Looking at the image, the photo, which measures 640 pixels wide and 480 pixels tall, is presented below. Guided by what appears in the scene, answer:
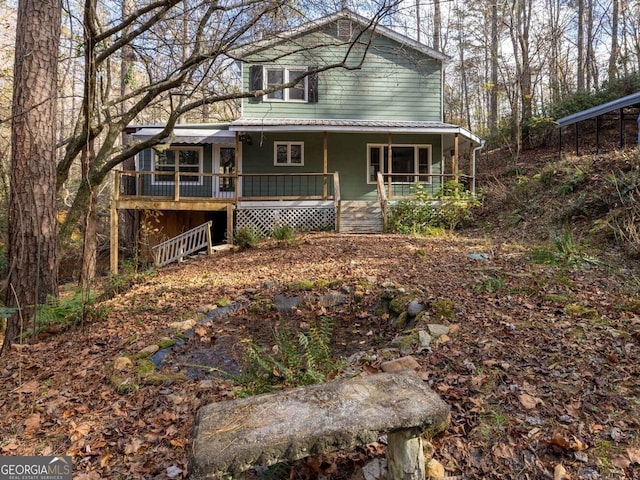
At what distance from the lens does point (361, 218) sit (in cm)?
1246

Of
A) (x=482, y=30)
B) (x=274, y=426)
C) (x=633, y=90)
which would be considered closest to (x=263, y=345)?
(x=274, y=426)

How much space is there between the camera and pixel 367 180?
1471 centimetres

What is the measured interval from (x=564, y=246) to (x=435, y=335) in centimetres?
367

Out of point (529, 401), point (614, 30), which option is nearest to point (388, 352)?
point (529, 401)

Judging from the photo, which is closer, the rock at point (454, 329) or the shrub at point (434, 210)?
the rock at point (454, 329)

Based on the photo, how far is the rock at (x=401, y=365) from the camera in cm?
314

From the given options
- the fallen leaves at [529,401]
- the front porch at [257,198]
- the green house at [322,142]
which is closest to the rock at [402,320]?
the fallen leaves at [529,401]

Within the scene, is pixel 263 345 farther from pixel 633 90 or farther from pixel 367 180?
pixel 633 90

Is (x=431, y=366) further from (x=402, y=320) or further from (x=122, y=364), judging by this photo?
(x=122, y=364)

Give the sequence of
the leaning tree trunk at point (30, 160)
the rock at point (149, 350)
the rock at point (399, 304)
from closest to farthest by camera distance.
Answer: the rock at point (149, 350) < the rock at point (399, 304) < the leaning tree trunk at point (30, 160)

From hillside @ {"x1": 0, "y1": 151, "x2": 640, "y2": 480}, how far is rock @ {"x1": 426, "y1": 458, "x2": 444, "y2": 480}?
97 mm

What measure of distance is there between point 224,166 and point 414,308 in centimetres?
1206

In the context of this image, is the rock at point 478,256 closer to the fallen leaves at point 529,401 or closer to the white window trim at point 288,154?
the fallen leaves at point 529,401

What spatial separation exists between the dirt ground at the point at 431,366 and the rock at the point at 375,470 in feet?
0.24
